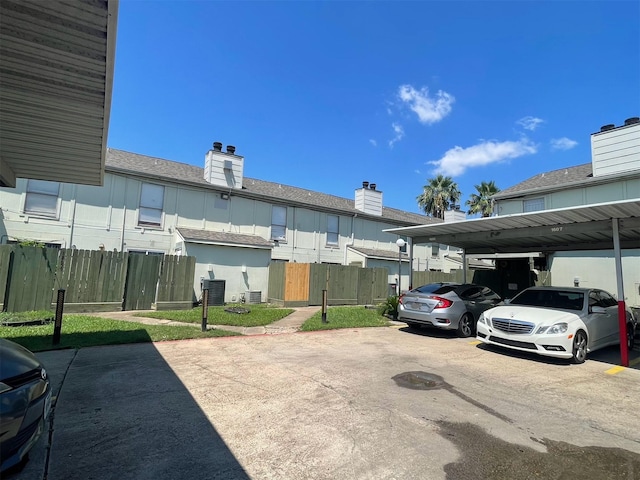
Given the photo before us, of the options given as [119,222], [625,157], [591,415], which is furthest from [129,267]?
[625,157]

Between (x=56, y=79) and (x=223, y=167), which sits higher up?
(x=223, y=167)

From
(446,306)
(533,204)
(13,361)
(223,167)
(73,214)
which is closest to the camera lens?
(13,361)

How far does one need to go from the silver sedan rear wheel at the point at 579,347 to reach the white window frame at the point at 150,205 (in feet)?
52.1

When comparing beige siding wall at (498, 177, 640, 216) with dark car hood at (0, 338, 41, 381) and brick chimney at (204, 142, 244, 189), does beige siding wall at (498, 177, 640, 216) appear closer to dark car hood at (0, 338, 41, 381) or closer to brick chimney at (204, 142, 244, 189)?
brick chimney at (204, 142, 244, 189)

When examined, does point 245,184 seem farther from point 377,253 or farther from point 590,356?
point 590,356

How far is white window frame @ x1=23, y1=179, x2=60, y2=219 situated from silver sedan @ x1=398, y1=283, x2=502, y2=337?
13.9 metres

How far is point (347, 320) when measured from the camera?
11.9 metres

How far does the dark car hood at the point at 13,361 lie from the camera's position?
258 centimetres

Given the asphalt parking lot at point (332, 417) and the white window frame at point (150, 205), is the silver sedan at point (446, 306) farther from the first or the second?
the white window frame at point (150, 205)

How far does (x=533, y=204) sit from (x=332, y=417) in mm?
18111

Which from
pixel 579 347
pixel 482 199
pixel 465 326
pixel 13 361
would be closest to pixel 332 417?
pixel 13 361

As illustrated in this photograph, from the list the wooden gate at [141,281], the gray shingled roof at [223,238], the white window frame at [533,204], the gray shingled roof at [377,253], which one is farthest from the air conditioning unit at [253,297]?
the white window frame at [533,204]

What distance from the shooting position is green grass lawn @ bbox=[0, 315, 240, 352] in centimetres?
723

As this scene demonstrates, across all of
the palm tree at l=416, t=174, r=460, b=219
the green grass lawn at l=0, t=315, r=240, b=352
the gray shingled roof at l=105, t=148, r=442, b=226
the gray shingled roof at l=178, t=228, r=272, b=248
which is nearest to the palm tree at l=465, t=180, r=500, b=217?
the palm tree at l=416, t=174, r=460, b=219
